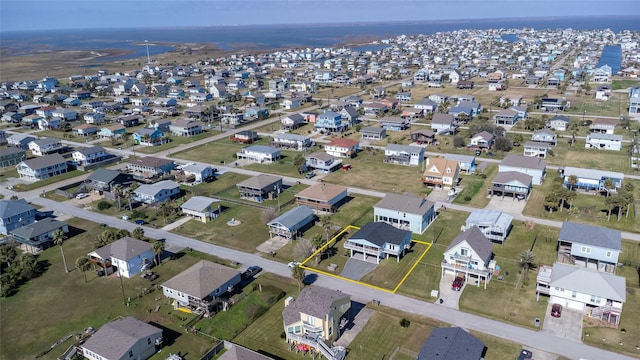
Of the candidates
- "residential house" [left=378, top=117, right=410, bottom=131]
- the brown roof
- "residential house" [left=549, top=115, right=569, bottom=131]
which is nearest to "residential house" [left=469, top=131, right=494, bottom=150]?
"residential house" [left=378, top=117, right=410, bottom=131]

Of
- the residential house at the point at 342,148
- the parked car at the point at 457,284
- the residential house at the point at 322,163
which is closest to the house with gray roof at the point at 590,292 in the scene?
the parked car at the point at 457,284

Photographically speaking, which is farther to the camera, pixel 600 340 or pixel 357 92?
pixel 357 92

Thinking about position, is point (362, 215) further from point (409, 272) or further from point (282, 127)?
point (282, 127)

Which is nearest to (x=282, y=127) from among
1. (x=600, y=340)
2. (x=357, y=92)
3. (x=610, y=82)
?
(x=357, y=92)

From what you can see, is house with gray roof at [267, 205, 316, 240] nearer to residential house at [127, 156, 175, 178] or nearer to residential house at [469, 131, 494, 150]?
residential house at [127, 156, 175, 178]

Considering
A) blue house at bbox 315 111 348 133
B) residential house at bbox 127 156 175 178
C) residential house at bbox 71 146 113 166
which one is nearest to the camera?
residential house at bbox 127 156 175 178

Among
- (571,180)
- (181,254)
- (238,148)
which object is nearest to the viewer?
(181,254)
